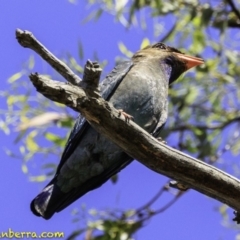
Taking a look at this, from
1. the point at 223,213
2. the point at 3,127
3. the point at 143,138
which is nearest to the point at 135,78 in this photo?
the point at 143,138

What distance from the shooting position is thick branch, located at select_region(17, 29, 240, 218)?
342 centimetres

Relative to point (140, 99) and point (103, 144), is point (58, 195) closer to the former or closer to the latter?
point (103, 144)

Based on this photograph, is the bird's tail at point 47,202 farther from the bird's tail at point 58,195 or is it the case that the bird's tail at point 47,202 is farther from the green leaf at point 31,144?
the green leaf at point 31,144

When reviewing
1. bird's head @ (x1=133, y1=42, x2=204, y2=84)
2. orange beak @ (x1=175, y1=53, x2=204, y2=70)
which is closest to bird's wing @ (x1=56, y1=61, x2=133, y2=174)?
bird's head @ (x1=133, y1=42, x2=204, y2=84)

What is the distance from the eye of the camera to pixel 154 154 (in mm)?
3561

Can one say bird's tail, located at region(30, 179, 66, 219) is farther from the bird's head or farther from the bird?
→ the bird's head

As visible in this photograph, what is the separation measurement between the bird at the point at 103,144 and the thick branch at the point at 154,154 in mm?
746

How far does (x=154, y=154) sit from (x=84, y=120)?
89 cm

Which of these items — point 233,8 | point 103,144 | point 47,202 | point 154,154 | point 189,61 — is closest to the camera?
point 154,154

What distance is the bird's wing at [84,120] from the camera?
441 cm

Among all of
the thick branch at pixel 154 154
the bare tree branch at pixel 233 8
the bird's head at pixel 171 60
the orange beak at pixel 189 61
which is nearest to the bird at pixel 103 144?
the bird's head at pixel 171 60

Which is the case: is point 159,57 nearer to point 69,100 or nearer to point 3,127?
point 3,127

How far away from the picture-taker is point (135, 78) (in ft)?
15.2

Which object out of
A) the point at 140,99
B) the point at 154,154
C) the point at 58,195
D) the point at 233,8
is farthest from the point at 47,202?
the point at 233,8
